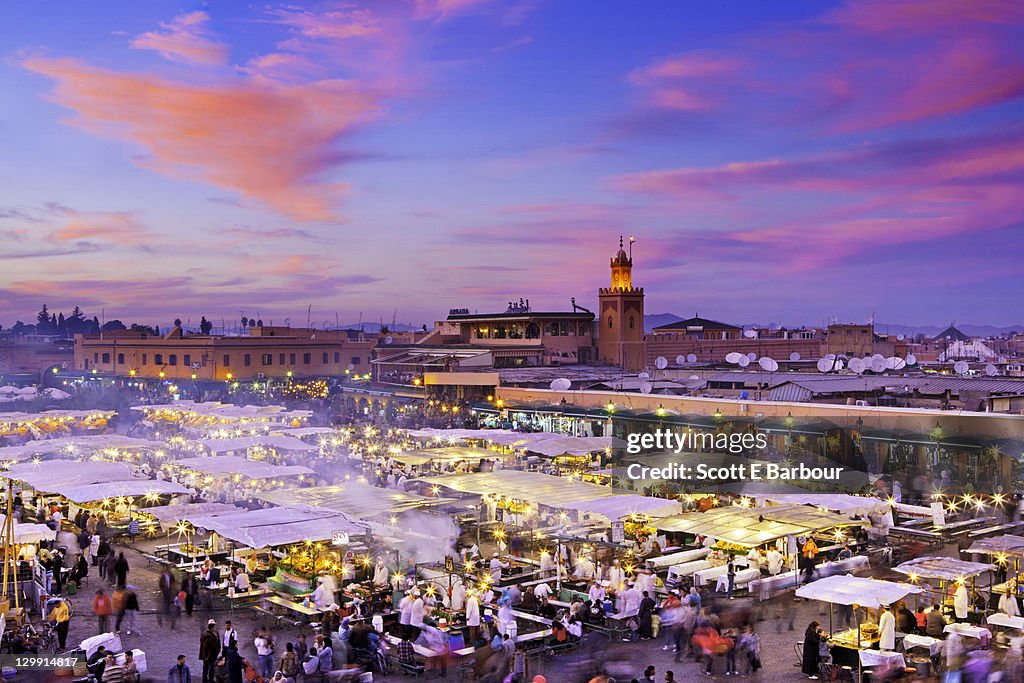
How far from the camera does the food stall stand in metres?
11.4

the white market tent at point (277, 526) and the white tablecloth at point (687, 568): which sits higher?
the white market tent at point (277, 526)

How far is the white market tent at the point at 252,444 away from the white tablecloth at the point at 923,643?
18939 millimetres

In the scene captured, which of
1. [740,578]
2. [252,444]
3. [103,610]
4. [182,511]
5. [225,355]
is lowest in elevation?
[103,610]

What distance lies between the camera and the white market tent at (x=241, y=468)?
22328mm

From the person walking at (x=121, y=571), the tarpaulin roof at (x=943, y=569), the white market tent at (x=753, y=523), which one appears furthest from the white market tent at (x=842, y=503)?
the person walking at (x=121, y=571)

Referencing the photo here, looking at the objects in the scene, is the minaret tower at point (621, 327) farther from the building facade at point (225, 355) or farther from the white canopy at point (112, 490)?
A: the white canopy at point (112, 490)

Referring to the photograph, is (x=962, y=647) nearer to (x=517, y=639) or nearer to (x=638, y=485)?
(x=517, y=639)

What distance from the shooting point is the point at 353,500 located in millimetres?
17297

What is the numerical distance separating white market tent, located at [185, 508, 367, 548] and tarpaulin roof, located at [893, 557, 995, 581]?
8.35 m

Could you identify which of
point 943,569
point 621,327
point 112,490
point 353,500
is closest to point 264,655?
point 353,500

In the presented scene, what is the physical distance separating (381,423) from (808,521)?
23649 mm

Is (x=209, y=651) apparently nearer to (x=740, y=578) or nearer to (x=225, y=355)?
(x=740, y=578)

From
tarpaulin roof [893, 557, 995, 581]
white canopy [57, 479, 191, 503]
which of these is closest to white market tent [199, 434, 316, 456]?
white canopy [57, 479, 191, 503]

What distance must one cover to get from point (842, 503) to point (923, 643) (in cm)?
637
